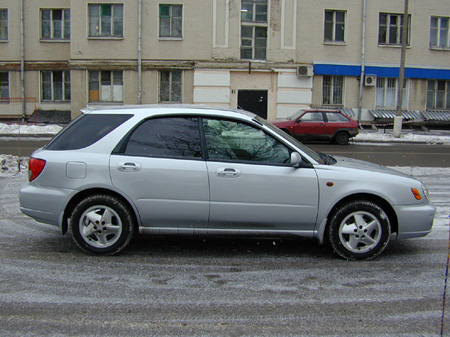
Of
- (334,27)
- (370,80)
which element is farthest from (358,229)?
(334,27)

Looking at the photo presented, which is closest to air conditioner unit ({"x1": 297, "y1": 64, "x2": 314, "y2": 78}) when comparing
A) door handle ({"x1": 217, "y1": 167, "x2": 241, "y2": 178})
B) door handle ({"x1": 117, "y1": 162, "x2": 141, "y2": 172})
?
door handle ({"x1": 217, "y1": 167, "x2": 241, "y2": 178})

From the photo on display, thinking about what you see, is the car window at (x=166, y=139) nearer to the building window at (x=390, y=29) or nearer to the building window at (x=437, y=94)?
the building window at (x=390, y=29)

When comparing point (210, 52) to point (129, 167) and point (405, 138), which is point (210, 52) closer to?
point (405, 138)

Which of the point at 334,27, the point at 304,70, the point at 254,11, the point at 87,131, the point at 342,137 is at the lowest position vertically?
the point at 342,137

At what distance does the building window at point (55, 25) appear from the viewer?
27.1 m

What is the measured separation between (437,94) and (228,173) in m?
26.1

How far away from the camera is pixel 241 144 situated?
18.1ft

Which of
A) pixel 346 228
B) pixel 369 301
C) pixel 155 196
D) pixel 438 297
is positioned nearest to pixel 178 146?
pixel 155 196

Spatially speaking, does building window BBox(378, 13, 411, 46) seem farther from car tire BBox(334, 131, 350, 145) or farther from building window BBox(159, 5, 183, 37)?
building window BBox(159, 5, 183, 37)

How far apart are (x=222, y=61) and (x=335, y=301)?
22.2 m

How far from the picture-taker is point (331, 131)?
20.5 metres

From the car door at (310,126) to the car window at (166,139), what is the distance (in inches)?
593

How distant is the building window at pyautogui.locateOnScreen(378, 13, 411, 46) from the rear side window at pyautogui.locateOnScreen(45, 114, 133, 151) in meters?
24.0

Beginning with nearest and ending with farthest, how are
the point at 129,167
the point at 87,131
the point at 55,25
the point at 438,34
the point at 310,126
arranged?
the point at 129,167 < the point at 87,131 < the point at 310,126 < the point at 55,25 < the point at 438,34
